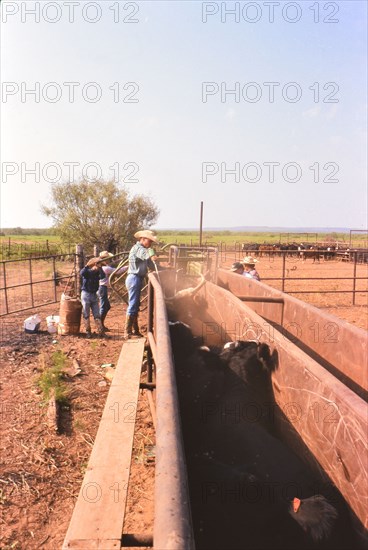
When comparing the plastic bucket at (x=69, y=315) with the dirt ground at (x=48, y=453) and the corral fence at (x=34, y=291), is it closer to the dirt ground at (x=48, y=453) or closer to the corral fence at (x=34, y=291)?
the dirt ground at (x=48, y=453)

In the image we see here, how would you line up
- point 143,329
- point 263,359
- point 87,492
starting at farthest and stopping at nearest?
point 143,329, point 263,359, point 87,492

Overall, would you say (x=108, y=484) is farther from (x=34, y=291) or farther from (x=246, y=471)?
(x=34, y=291)

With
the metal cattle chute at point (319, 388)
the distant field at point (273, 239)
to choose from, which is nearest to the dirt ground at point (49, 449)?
the metal cattle chute at point (319, 388)

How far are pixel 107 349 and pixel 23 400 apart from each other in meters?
2.38

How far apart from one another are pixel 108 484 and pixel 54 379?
148 inches

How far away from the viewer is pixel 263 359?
3340 mm

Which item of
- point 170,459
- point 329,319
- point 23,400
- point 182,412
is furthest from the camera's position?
point 23,400

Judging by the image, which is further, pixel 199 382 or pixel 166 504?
pixel 199 382

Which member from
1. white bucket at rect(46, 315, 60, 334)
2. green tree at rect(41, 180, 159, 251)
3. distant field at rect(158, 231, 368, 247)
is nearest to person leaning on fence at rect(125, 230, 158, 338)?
white bucket at rect(46, 315, 60, 334)

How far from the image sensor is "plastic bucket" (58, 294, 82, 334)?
8211mm

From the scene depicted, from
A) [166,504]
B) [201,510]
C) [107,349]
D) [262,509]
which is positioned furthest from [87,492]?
[107,349]

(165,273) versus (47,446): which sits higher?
(165,273)

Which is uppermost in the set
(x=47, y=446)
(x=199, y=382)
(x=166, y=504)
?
(x=166, y=504)

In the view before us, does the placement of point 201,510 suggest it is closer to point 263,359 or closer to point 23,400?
point 263,359
